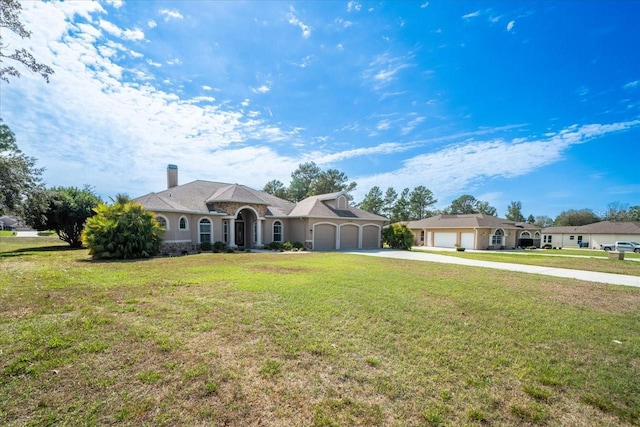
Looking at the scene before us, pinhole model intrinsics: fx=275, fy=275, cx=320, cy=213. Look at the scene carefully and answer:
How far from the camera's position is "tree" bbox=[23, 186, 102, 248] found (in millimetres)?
18734

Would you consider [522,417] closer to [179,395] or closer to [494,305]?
[179,395]

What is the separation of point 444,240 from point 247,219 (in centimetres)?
2565

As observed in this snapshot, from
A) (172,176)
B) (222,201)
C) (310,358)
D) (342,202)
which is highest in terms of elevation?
(172,176)

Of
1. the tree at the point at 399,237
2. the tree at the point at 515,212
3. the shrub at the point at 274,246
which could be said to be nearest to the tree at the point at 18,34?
the shrub at the point at 274,246

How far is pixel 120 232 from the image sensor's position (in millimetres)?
Answer: 14117

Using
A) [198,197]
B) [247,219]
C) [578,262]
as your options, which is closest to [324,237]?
[247,219]

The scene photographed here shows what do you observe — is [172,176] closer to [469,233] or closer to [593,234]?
[469,233]

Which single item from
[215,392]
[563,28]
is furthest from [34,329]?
[563,28]

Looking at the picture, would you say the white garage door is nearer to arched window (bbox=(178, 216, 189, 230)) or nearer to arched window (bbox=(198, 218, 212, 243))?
arched window (bbox=(198, 218, 212, 243))

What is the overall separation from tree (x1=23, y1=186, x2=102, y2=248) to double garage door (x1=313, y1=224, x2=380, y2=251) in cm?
1687

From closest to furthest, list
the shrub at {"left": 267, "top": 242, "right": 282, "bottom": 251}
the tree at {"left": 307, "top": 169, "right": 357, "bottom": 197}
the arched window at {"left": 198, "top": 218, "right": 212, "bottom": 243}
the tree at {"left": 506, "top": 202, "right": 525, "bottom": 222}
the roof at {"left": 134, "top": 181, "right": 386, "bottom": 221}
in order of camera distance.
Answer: the roof at {"left": 134, "top": 181, "right": 386, "bottom": 221} → the arched window at {"left": 198, "top": 218, "right": 212, "bottom": 243} → the shrub at {"left": 267, "top": 242, "right": 282, "bottom": 251} → the tree at {"left": 307, "top": 169, "right": 357, "bottom": 197} → the tree at {"left": 506, "top": 202, "right": 525, "bottom": 222}

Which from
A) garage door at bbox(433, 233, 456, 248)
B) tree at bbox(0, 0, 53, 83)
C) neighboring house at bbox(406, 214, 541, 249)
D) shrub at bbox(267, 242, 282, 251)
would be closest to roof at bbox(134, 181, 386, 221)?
shrub at bbox(267, 242, 282, 251)

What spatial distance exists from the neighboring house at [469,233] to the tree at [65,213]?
119 feet

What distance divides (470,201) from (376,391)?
73.3m
